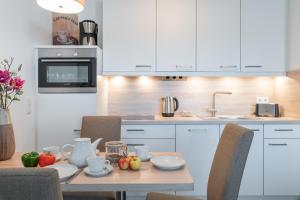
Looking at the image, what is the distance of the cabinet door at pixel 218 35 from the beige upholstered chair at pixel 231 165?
4.76 feet

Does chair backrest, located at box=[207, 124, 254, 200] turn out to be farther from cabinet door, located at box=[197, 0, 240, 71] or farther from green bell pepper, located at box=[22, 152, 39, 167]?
cabinet door, located at box=[197, 0, 240, 71]

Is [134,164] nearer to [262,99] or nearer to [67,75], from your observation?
[67,75]

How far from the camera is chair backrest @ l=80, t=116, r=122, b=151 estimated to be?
6.71 ft

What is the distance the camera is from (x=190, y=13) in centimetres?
275

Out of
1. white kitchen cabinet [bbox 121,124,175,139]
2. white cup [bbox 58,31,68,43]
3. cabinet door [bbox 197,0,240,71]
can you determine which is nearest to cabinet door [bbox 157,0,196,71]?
cabinet door [bbox 197,0,240,71]

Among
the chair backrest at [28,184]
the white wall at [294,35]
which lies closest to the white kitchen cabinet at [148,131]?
the white wall at [294,35]

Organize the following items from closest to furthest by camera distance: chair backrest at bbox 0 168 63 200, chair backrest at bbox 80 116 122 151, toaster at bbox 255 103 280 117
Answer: chair backrest at bbox 0 168 63 200, chair backrest at bbox 80 116 122 151, toaster at bbox 255 103 280 117

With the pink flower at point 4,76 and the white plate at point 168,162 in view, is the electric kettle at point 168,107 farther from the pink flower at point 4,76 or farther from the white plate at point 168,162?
the pink flower at point 4,76

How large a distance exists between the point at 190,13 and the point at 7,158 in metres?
2.26

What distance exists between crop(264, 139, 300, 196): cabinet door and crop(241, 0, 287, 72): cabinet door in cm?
84

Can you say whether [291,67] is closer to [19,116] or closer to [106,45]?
[106,45]

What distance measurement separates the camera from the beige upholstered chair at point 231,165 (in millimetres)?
1264

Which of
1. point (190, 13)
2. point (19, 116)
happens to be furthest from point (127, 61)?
point (19, 116)

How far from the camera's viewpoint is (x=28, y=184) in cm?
65
